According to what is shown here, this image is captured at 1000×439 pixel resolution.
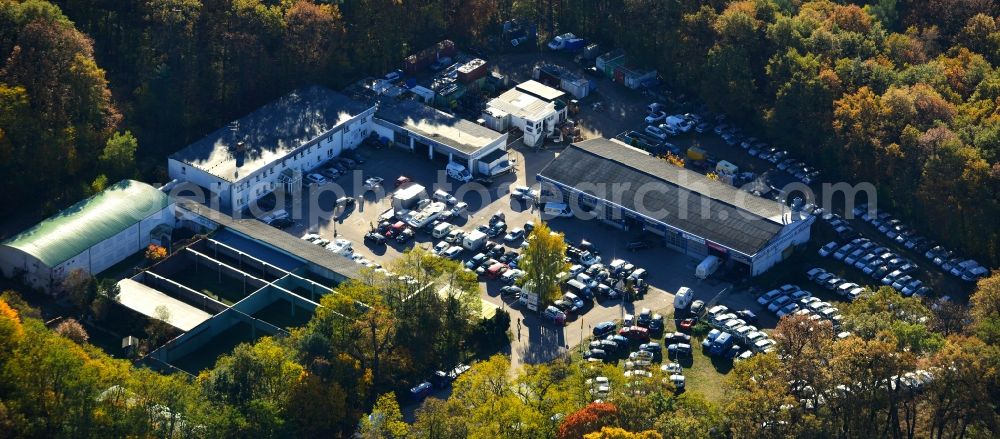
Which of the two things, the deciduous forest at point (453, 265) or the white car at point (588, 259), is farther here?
the white car at point (588, 259)

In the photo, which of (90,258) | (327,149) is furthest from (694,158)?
(90,258)

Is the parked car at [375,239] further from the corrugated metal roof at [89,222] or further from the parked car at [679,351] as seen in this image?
the parked car at [679,351]

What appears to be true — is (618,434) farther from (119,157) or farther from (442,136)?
(119,157)

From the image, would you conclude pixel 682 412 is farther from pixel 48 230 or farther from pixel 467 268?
pixel 48 230

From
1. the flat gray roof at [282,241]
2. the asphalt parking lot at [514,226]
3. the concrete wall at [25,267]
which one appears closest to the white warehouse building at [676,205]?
the asphalt parking lot at [514,226]

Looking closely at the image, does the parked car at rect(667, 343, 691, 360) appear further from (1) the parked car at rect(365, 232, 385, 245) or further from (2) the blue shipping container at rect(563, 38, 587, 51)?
(2) the blue shipping container at rect(563, 38, 587, 51)

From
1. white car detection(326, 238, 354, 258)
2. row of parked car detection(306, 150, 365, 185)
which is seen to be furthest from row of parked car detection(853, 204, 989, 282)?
row of parked car detection(306, 150, 365, 185)
